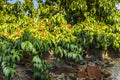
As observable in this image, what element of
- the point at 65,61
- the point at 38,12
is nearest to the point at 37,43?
the point at 65,61

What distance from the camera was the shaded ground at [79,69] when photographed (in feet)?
22.8

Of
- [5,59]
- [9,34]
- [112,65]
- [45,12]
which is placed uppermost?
[45,12]

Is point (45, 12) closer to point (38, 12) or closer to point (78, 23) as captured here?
point (38, 12)

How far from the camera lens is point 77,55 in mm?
6559

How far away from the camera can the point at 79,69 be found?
742 centimetres

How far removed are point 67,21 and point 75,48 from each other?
1464mm

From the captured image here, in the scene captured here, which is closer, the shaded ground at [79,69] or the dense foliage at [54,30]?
the dense foliage at [54,30]

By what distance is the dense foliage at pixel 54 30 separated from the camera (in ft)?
20.0

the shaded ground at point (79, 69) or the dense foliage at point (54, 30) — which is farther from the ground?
the dense foliage at point (54, 30)

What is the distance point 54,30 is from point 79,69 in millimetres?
1125

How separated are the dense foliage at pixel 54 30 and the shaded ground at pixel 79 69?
311 millimetres

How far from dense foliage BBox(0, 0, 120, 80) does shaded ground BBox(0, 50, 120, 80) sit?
31 centimetres

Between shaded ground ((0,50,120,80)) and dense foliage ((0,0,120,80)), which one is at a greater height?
dense foliage ((0,0,120,80))

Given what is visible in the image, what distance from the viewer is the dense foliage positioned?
6.11 metres
